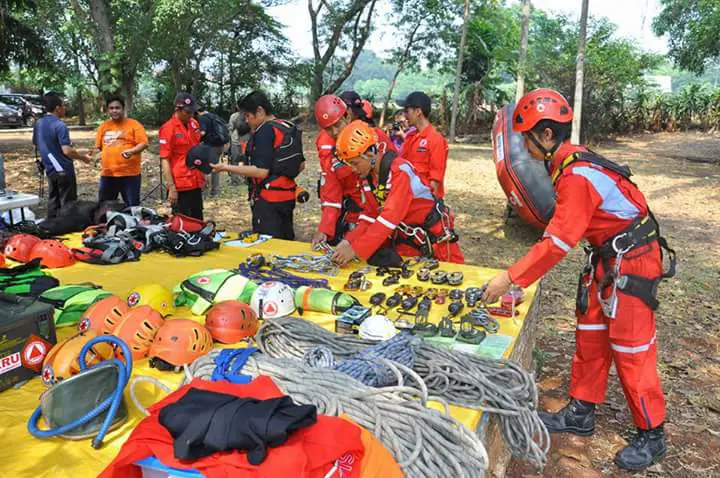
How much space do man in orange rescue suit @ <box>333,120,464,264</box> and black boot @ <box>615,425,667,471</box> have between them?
72.5 inches

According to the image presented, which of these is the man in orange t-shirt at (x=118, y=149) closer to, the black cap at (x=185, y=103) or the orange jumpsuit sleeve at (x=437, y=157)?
the black cap at (x=185, y=103)

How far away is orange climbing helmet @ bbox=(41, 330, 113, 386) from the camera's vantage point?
7.20 ft

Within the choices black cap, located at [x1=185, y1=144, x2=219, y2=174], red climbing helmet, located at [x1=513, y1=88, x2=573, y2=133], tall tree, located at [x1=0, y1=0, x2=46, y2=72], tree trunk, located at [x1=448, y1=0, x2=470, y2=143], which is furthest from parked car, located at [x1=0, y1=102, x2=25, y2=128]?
red climbing helmet, located at [x1=513, y1=88, x2=573, y2=133]

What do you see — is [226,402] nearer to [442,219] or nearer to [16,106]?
[442,219]

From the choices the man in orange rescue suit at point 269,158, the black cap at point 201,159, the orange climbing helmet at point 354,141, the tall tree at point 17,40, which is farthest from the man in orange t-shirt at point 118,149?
the tall tree at point 17,40

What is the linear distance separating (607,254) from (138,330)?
227cm

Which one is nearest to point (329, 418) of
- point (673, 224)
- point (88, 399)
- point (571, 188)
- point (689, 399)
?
point (88, 399)

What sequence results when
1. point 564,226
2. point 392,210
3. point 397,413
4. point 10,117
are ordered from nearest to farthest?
point 397,413 < point 564,226 < point 392,210 < point 10,117

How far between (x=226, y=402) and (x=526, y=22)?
17.8 m

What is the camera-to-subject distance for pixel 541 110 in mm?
2559

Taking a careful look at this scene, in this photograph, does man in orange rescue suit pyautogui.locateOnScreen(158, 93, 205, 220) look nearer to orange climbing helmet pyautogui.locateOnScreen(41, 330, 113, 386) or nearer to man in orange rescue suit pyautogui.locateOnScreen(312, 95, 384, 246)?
man in orange rescue suit pyautogui.locateOnScreen(312, 95, 384, 246)

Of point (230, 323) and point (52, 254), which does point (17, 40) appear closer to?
point (52, 254)

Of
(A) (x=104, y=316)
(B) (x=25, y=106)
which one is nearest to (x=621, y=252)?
(A) (x=104, y=316)

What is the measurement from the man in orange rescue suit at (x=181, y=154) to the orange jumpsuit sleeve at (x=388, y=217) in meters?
2.83
